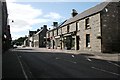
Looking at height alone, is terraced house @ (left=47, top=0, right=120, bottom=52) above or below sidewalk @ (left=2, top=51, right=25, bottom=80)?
above

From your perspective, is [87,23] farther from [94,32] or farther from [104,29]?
[104,29]

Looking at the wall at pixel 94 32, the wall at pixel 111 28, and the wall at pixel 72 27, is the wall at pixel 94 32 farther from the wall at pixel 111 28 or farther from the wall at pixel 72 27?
the wall at pixel 72 27

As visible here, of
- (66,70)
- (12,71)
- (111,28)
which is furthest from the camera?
(111,28)

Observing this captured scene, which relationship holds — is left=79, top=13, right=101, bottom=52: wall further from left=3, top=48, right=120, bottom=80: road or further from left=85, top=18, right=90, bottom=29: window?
left=3, top=48, right=120, bottom=80: road

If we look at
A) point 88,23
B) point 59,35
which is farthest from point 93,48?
point 59,35

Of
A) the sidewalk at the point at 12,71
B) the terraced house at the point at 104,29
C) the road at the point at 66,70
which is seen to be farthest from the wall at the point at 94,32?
the sidewalk at the point at 12,71

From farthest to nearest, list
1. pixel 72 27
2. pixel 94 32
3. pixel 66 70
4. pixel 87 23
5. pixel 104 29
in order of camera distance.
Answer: pixel 72 27 < pixel 87 23 < pixel 94 32 < pixel 104 29 < pixel 66 70

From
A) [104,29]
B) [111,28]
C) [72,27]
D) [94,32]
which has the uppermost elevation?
[72,27]

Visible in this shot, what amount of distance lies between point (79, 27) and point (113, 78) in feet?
119

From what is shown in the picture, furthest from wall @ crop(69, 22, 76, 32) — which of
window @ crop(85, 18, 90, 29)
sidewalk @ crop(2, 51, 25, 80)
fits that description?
sidewalk @ crop(2, 51, 25, 80)

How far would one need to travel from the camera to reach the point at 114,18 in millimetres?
39125

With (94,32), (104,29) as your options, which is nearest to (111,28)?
(104,29)

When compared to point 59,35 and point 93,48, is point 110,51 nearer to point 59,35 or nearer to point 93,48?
point 93,48

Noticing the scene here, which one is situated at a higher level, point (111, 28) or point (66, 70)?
point (111, 28)
